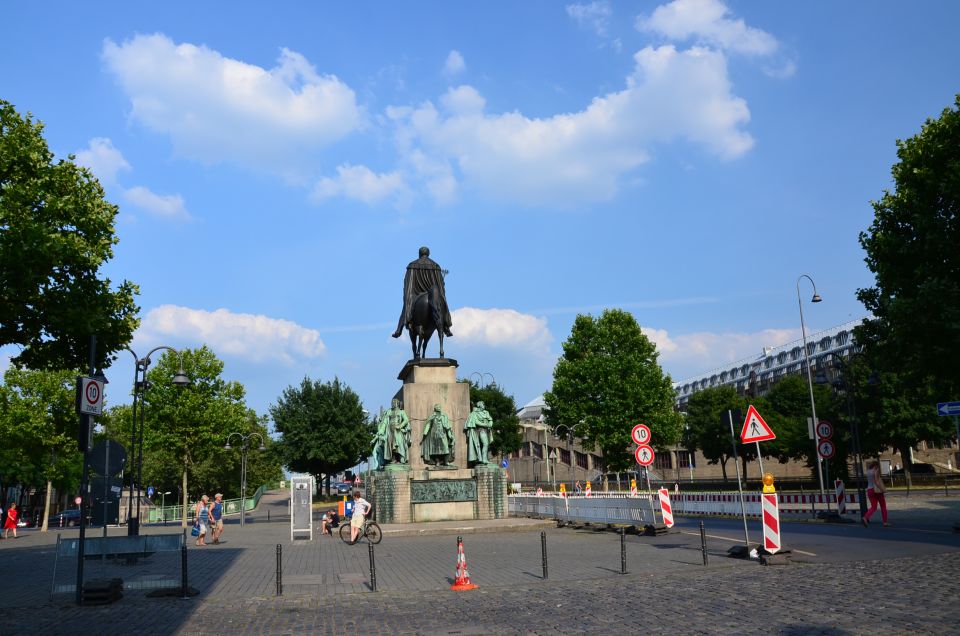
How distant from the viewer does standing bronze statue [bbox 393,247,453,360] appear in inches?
1113

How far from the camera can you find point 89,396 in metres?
11.8

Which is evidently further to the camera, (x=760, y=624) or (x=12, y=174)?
(x=12, y=174)

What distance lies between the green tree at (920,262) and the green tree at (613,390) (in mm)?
30121

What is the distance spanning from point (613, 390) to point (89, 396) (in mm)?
46923

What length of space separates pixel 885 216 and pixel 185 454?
49702 millimetres

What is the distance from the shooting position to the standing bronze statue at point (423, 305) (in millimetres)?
28266

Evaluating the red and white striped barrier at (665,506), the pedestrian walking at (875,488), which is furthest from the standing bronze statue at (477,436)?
the pedestrian walking at (875,488)

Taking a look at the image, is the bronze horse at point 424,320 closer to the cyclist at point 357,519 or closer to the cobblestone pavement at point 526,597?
the cyclist at point 357,519

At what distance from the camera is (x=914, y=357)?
73.3 ft

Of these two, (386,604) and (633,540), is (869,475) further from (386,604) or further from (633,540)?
(386,604)

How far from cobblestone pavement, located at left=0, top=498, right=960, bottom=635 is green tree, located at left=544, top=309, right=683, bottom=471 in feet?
126

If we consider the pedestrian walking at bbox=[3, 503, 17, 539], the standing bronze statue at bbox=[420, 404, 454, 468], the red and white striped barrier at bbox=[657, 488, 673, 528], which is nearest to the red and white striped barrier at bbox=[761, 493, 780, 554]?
the red and white striped barrier at bbox=[657, 488, 673, 528]

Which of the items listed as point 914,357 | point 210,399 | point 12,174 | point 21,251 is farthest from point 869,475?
point 210,399

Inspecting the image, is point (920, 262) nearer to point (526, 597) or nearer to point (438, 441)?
point (438, 441)
